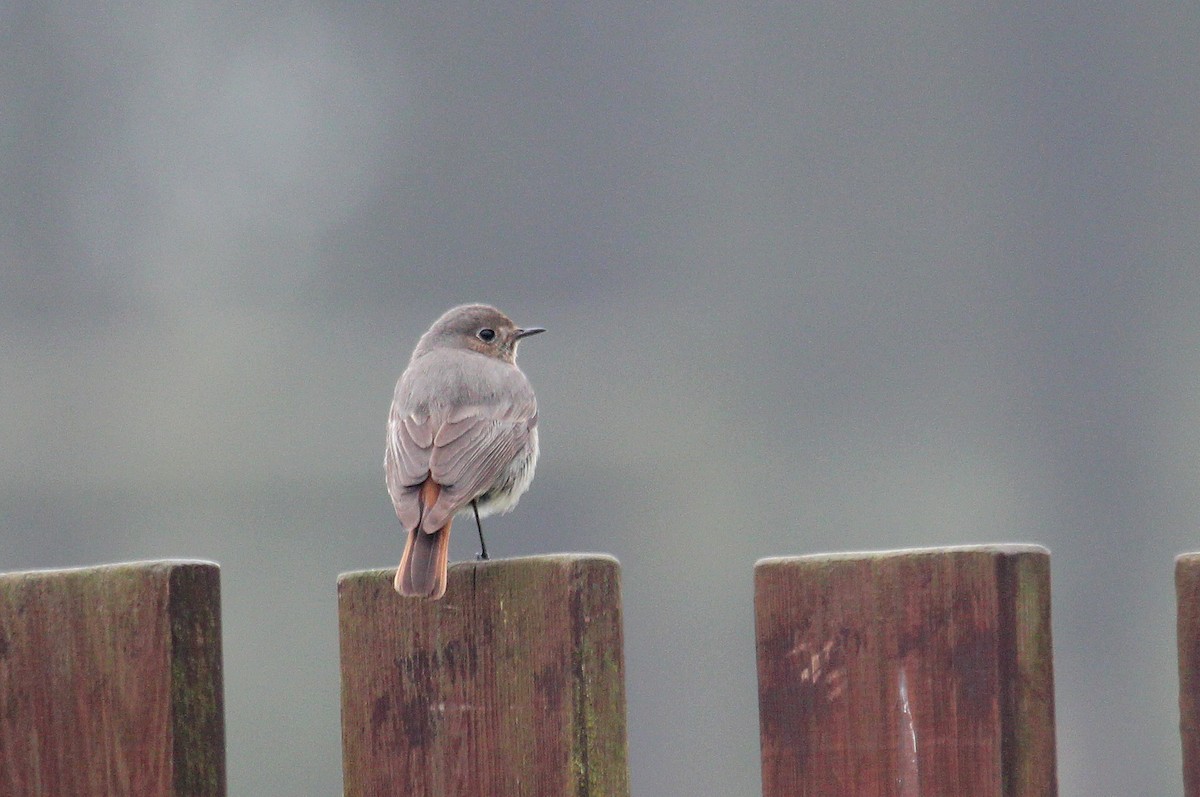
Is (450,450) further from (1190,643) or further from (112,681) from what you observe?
(1190,643)

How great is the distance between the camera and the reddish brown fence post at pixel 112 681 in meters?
2.71

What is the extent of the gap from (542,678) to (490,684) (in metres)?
0.09

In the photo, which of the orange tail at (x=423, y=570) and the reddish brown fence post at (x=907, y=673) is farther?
the orange tail at (x=423, y=570)

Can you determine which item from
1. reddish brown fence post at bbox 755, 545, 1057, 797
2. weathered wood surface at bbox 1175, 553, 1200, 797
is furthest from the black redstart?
weathered wood surface at bbox 1175, 553, 1200, 797

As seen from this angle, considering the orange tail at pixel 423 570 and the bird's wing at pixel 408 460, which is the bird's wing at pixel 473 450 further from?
the orange tail at pixel 423 570

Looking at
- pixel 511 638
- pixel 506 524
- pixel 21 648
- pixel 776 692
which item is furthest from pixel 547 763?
pixel 506 524

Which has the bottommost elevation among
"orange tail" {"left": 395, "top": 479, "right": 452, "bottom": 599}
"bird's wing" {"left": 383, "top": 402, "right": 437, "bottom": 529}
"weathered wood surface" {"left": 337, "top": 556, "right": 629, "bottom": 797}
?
"weathered wood surface" {"left": 337, "top": 556, "right": 629, "bottom": 797}

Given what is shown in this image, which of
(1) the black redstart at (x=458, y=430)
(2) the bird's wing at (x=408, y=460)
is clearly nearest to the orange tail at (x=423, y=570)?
(1) the black redstart at (x=458, y=430)

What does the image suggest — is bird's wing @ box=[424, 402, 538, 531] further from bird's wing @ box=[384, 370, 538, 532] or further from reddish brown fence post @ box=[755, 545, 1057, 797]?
reddish brown fence post @ box=[755, 545, 1057, 797]

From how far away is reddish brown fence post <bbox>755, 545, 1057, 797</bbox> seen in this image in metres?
2.45

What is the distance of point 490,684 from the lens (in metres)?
2.69

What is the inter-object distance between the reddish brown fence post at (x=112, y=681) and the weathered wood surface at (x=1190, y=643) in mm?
1434

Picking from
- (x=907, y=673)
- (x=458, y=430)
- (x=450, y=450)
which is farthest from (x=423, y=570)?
(x=458, y=430)

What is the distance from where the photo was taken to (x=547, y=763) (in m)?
2.65
